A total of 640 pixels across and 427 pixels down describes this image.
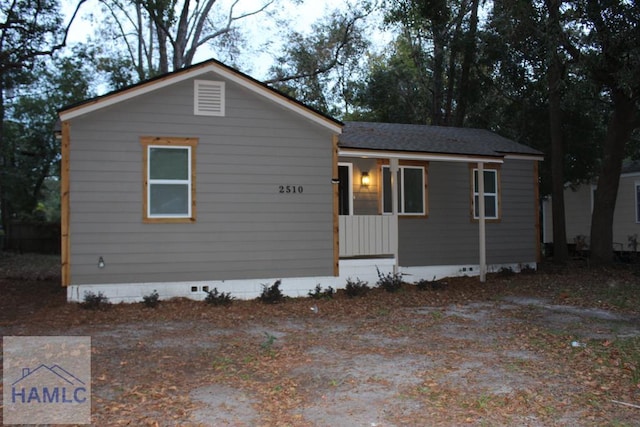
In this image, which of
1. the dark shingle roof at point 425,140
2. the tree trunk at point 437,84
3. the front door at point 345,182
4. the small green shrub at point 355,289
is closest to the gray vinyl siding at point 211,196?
the small green shrub at point 355,289

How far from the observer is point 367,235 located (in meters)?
11.1

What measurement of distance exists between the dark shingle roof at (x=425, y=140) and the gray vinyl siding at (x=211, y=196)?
4.44ft

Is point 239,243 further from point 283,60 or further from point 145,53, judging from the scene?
point 145,53

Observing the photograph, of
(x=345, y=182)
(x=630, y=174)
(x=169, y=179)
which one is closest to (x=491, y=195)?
(x=345, y=182)

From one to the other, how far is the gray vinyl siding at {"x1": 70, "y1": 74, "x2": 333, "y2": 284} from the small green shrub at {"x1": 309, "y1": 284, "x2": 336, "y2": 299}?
312 mm

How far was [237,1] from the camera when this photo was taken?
26.8 m

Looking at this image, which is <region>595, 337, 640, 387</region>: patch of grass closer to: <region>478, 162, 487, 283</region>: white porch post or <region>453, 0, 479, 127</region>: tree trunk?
<region>478, 162, 487, 283</region>: white porch post

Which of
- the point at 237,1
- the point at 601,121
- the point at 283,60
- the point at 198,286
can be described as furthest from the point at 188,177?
the point at 237,1

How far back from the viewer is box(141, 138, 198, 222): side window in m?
9.22

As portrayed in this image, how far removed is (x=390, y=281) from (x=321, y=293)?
169cm

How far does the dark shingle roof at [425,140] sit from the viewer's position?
37.4 feet

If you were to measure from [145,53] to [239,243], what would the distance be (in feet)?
75.2

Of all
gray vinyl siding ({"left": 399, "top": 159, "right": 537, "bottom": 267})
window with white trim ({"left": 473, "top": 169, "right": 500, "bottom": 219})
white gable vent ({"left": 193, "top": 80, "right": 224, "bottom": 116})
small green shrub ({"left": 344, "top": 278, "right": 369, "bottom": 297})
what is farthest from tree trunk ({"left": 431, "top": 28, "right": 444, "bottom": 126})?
white gable vent ({"left": 193, "top": 80, "right": 224, "bottom": 116})

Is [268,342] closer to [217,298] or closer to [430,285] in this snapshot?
[217,298]
